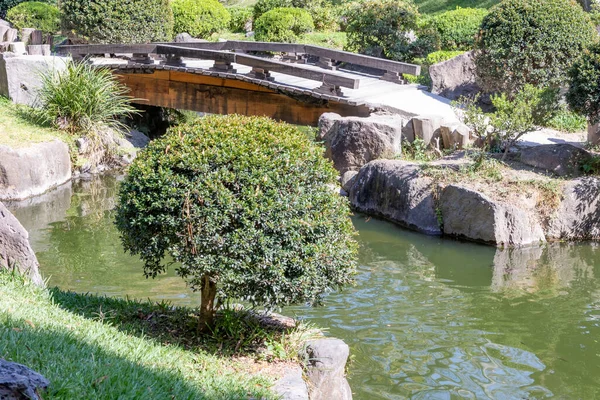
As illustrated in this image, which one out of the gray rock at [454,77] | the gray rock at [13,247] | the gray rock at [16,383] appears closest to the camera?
the gray rock at [16,383]

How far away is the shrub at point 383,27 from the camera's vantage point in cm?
2195

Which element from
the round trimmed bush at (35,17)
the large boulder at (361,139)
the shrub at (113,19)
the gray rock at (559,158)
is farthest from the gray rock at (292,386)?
the round trimmed bush at (35,17)

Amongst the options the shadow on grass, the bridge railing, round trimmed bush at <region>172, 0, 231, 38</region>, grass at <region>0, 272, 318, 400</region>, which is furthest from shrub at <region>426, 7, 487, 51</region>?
the shadow on grass

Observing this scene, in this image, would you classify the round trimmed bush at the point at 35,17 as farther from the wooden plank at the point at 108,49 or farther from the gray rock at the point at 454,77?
the gray rock at the point at 454,77

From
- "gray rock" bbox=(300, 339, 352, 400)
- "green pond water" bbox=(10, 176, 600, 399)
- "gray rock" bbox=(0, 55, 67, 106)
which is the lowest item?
"green pond water" bbox=(10, 176, 600, 399)

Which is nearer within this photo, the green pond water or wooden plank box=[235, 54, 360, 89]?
the green pond water

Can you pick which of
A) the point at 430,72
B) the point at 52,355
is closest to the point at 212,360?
the point at 52,355

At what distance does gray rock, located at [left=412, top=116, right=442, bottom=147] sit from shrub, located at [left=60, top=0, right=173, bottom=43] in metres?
11.3

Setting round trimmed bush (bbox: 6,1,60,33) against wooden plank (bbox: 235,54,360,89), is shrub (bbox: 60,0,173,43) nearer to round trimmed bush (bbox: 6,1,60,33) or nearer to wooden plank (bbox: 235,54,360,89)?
wooden plank (bbox: 235,54,360,89)

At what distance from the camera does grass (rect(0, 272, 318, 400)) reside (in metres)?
4.76

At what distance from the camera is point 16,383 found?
3430 millimetres

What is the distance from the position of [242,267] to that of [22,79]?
13763 mm

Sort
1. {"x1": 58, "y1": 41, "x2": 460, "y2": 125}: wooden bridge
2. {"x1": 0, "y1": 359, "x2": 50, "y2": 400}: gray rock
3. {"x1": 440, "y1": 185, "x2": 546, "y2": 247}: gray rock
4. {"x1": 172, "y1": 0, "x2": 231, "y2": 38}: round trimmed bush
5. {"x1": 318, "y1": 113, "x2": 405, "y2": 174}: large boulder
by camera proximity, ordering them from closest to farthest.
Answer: {"x1": 0, "y1": 359, "x2": 50, "y2": 400}: gray rock → {"x1": 440, "y1": 185, "x2": 546, "y2": 247}: gray rock → {"x1": 318, "y1": 113, "x2": 405, "y2": 174}: large boulder → {"x1": 58, "y1": 41, "x2": 460, "y2": 125}: wooden bridge → {"x1": 172, "y1": 0, "x2": 231, "y2": 38}: round trimmed bush

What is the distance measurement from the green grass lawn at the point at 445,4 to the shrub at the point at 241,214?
1153 inches
